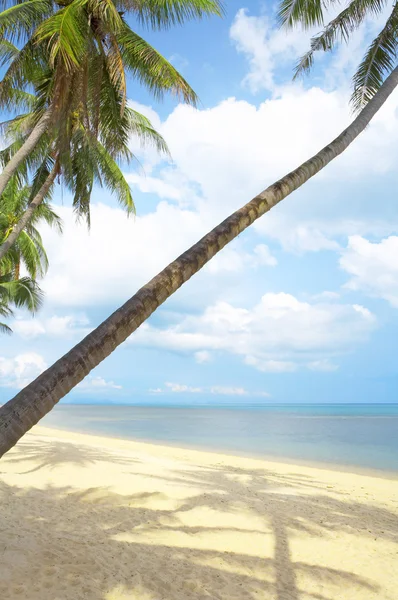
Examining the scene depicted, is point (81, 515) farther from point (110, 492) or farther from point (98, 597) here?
point (98, 597)

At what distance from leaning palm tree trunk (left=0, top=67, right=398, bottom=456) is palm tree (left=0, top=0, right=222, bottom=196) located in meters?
5.23

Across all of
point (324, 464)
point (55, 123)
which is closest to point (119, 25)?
point (55, 123)

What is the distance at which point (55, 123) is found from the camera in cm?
884

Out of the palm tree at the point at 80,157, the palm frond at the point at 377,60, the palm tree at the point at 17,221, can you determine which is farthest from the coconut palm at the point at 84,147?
the palm frond at the point at 377,60

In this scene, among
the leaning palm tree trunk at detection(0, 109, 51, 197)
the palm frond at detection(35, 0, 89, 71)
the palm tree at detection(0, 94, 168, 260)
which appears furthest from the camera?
the palm tree at detection(0, 94, 168, 260)

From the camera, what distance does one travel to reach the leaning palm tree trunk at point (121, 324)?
2.50 metres

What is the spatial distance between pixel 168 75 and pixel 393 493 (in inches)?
411

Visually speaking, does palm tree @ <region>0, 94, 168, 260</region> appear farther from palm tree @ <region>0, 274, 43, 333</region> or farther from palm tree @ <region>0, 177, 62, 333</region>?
palm tree @ <region>0, 274, 43, 333</region>

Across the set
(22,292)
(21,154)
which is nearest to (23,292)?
(22,292)

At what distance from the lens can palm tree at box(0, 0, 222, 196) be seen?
26.5 ft

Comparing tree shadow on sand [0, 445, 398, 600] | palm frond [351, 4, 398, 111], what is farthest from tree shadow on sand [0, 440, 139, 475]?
palm frond [351, 4, 398, 111]

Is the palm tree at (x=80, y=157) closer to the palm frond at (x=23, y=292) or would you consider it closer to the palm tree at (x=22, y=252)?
the palm tree at (x=22, y=252)

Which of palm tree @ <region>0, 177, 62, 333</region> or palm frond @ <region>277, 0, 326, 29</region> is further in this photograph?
palm tree @ <region>0, 177, 62, 333</region>

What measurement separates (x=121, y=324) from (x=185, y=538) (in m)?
4.20
